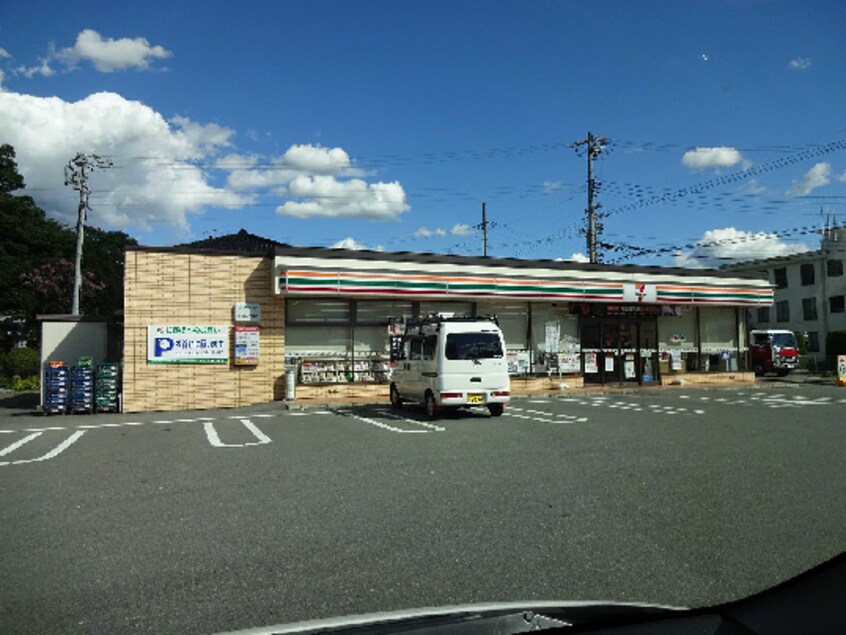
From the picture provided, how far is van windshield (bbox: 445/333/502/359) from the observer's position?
14.7 metres

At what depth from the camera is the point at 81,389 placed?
58.2 ft

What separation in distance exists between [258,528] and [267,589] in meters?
1.58

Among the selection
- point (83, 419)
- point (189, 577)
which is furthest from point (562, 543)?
point (83, 419)

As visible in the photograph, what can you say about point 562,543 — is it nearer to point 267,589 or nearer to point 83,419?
point 267,589

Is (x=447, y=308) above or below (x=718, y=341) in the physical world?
above

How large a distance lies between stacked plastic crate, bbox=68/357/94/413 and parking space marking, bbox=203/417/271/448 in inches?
189

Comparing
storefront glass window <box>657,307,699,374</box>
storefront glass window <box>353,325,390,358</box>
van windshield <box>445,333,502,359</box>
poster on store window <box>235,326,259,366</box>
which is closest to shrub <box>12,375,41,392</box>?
poster on store window <box>235,326,259,366</box>

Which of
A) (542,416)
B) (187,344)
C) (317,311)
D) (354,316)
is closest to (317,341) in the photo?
(317,311)

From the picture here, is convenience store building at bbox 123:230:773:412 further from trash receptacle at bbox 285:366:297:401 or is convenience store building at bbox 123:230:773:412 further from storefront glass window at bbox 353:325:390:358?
trash receptacle at bbox 285:366:297:401

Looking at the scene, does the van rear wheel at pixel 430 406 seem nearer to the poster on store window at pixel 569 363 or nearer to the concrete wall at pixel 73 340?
the poster on store window at pixel 569 363

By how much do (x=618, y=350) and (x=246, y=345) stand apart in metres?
13.9

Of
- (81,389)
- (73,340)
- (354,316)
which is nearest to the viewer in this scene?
(81,389)

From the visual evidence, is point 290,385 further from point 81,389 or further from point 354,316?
point 81,389

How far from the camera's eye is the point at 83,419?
53.9 ft
